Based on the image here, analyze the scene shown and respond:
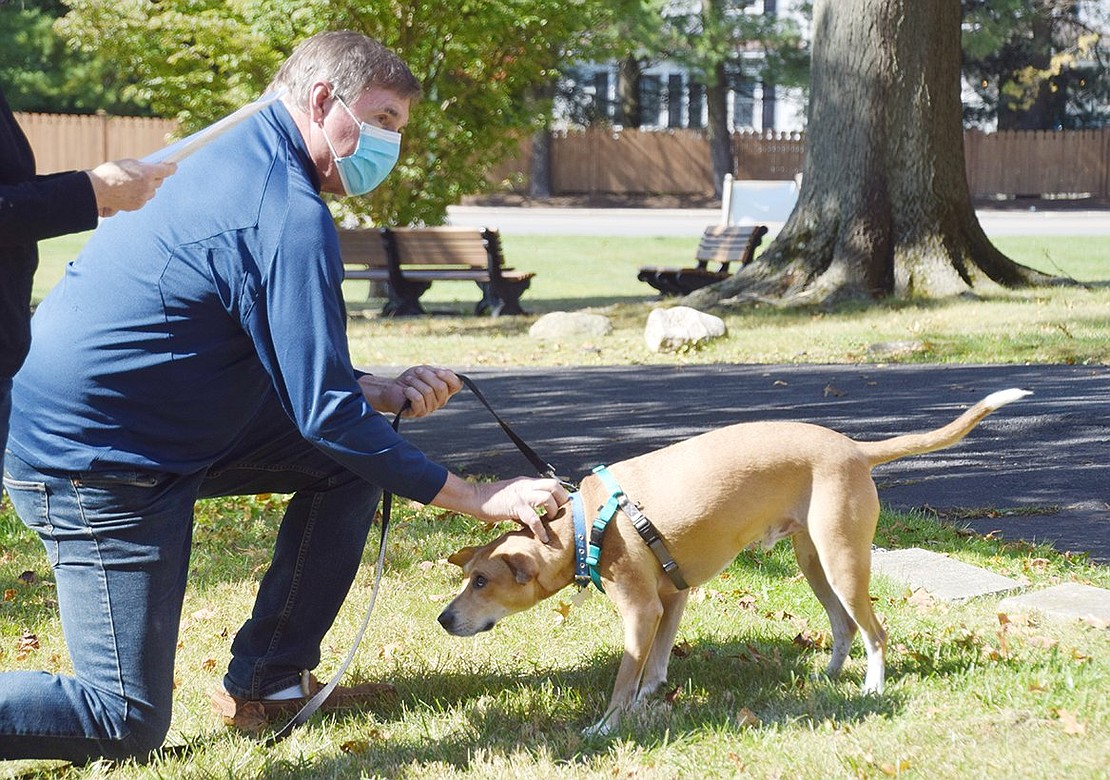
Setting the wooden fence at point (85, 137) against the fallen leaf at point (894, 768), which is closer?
the fallen leaf at point (894, 768)

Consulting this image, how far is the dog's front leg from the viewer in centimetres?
391

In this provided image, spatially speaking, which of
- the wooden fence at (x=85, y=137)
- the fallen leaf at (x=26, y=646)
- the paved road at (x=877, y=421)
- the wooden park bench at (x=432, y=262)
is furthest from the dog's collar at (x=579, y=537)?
the wooden fence at (x=85, y=137)

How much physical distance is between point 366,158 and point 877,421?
5375 mm

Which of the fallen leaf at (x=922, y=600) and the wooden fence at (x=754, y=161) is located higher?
the wooden fence at (x=754, y=161)

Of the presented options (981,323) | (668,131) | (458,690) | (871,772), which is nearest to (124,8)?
(981,323)

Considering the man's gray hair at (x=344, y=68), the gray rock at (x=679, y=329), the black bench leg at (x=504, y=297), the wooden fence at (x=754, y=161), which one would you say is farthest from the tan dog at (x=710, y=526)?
the wooden fence at (x=754, y=161)

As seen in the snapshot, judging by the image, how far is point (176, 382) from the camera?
347 cm

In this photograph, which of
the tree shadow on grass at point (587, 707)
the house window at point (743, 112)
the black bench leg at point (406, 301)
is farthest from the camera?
the house window at point (743, 112)

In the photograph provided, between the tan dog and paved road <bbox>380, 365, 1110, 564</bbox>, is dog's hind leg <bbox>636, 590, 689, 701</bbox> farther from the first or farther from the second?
paved road <bbox>380, 365, 1110, 564</bbox>

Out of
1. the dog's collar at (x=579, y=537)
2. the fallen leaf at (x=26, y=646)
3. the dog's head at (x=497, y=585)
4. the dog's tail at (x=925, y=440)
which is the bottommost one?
the fallen leaf at (x=26, y=646)

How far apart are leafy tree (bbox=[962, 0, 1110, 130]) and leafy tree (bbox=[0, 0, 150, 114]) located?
79.7 feet

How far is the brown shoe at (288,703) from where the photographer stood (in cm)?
406

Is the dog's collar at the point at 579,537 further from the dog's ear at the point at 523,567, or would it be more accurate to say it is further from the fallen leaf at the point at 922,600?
the fallen leaf at the point at 922,600

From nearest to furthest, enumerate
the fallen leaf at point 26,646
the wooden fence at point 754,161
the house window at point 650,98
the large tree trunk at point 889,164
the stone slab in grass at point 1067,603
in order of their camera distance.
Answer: the stone slab in grass at point 1067,603 < the fallen leaf at point 26,646 < the large tree trunk at point 889,164 < the wooden fence at point 754,161 < the house window at point 650,98
